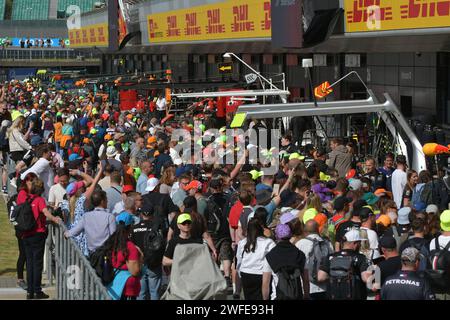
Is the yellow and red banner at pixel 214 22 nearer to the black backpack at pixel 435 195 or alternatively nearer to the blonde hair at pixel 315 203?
the black backpack at pixel 435 195

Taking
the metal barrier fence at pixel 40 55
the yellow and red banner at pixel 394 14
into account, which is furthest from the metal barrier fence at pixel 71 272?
the metal barrier fence at pixel 40 55

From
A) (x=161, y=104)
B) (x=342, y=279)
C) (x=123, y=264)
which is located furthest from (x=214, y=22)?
(x=342, y=279)

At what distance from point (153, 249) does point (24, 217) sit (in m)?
2.00

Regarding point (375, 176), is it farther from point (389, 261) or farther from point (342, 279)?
point (342, 279)

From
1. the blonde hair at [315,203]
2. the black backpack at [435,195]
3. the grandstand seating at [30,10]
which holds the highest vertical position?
the grandstand seating at [30,10]

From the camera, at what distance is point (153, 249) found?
37.9ft

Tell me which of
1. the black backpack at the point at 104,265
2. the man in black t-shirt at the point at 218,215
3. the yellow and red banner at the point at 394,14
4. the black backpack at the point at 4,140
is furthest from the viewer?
the black backpack at the point at 4,140

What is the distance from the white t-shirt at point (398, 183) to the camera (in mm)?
16312

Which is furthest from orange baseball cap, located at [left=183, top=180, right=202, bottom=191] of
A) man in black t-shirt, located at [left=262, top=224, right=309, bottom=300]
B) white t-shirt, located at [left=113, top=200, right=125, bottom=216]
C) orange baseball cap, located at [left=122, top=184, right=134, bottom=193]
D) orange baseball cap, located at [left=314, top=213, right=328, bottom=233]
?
man in black t-shirt, located at [left=262, top=224, right=309, bottom=300]

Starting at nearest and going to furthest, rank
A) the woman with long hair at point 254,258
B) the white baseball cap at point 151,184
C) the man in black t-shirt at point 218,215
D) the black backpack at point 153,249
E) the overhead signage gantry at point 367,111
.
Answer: the woman with long hair at point 254,258 → the black backpack at point 153,249 → the man in black t-shirt at point 218,215 → the white baseball cap at point 151,184 → the overhead signage gantry at point 367,111

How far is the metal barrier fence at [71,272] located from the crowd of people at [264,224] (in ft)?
0.65

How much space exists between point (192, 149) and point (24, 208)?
24.8ft
